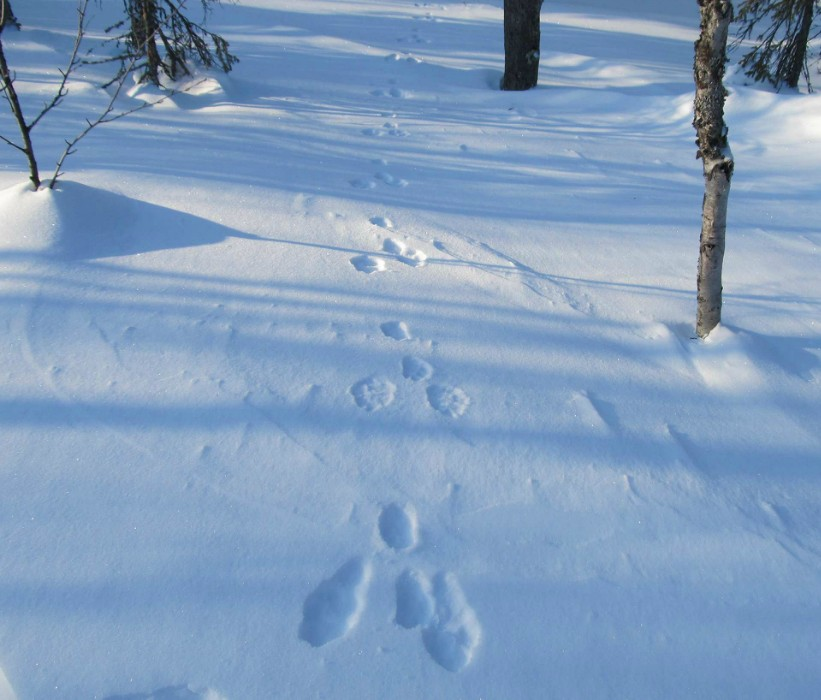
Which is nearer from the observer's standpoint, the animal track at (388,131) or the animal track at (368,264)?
the animal track at (368,264)

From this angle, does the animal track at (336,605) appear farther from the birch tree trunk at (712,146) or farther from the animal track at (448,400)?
the birch tree trunk at (712,146)

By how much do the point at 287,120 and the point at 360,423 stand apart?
356 centimetres

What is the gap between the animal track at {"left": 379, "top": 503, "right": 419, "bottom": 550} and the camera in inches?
64.4

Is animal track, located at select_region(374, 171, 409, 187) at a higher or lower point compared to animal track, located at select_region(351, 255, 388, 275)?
higher

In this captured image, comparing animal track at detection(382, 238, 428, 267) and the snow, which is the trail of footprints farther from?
animal track at detection(382, 238, 428, 267)

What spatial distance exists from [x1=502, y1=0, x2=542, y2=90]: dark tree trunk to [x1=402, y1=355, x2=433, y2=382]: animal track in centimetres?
→ 492

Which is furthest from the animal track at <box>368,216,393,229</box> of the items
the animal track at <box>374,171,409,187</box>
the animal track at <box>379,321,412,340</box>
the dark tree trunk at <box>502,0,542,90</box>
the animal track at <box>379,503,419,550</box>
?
the dark tree trunk at <box>502,0,542,90</box>

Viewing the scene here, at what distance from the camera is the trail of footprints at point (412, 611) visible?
1412mm

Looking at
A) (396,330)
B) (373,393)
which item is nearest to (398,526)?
(373,393)

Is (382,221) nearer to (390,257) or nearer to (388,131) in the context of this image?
(390,257)

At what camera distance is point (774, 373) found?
7.60ft

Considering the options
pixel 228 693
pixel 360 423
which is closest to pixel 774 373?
pixel 360 423

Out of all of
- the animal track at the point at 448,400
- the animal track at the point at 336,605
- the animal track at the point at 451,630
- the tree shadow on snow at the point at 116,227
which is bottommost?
the animal track at the point at 451,630

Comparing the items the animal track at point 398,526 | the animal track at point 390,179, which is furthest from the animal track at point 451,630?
the animal track at point 390,179
